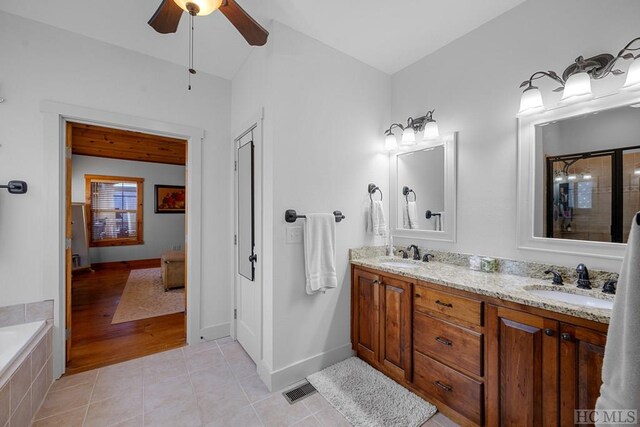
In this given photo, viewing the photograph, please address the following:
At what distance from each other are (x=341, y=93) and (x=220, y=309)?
2494mm

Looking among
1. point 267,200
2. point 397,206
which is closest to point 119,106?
point 267,200

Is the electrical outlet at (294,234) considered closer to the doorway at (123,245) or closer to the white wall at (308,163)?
the white wall at (308,163)

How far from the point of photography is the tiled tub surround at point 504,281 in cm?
122

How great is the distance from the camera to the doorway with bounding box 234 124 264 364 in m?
2.25

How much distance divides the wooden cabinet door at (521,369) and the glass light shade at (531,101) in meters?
1.29

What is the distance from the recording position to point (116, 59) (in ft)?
7.61

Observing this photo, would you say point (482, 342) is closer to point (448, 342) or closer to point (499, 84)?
point (448, 342)

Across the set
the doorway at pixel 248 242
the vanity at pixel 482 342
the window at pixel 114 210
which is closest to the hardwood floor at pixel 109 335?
the doorway at pixel 248 242

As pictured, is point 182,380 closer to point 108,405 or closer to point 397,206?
point 108,405

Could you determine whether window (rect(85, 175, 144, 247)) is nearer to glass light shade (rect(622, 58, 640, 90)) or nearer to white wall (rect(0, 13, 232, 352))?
white wall (rect(0, 13, 232, 352))

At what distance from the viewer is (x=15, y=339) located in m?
1.75

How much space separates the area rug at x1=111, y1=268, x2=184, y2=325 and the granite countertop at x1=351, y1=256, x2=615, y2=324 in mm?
2922

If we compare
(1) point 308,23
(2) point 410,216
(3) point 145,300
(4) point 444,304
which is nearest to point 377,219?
(2) point 410,216

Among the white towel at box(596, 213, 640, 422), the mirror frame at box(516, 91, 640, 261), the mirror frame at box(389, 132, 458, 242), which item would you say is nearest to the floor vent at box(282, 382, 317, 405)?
the mirror frame at box(389, 132, 458, 242)
